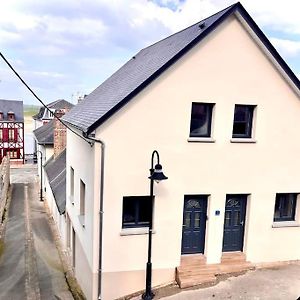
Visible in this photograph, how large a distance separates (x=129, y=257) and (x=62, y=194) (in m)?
8.72

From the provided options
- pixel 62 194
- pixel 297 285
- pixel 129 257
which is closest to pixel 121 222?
pixel 129 257

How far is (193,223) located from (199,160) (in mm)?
2194

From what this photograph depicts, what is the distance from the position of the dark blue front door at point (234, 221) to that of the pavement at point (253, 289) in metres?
1.09

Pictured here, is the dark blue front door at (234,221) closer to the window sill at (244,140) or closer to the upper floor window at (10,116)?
the window sill at (244,140)

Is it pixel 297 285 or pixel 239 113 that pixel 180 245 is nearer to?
pixel 297 285

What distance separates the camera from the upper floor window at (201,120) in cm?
1130

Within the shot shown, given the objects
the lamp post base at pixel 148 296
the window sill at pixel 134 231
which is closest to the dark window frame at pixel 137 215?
the window sill at pixel 134 231

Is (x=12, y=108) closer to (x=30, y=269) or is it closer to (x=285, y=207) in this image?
(x=30, y=269)

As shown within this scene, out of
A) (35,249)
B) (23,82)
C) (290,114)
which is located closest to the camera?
(23,82)

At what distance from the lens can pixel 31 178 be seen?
39.7 m

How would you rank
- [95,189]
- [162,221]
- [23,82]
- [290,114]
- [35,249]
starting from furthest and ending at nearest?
[35,249], [290,114], [162,221], [95,189], [23,82]

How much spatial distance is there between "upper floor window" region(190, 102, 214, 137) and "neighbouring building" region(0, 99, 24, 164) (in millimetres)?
44806

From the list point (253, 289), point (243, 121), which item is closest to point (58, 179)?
point (243, 121)

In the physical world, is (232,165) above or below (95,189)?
above
